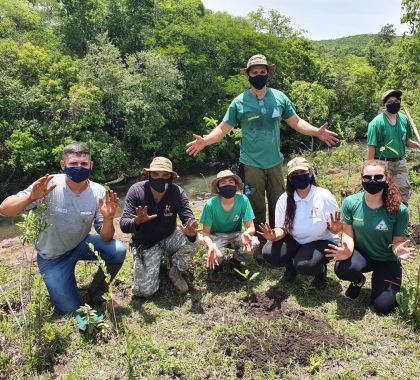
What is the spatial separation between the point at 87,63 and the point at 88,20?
Result: 715 cm

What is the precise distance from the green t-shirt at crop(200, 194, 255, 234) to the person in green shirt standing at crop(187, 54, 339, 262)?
0.43m

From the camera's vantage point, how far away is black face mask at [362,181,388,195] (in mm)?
3605

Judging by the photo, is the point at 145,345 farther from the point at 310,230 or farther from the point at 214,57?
the point at 214,57

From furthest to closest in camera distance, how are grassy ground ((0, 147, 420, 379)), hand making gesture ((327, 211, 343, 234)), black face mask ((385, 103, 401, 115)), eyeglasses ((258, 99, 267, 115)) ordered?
1. black face mask ((385, 103, 401, 115))
2. eyeglasses ((258, 99, 267, 115))
3. hand making gesture ((327, 211, 343, 234))
4. grassy ground ((0, 147, 420, 379))

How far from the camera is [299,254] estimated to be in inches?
164

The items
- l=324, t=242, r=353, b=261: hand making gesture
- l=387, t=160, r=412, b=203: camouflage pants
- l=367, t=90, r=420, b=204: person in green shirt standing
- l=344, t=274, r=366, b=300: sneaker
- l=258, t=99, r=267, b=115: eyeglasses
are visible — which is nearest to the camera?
l=324, t=242, r=353, b=261: hand making gesture

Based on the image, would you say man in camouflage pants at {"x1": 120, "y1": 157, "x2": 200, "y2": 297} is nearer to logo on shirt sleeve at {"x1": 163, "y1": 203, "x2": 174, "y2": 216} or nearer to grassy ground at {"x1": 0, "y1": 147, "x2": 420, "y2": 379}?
logo on shirt sleeve at {"x1": 163, "y1": 203, "x2": 174, "y2": 216}

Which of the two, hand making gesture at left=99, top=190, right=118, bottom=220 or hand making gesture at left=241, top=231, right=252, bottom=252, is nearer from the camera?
hand making gesture at left=99, top=190, right=118, bottom=220

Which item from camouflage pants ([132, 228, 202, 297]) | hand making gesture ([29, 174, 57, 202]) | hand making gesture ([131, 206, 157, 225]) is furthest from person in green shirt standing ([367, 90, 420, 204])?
hand making gesture ([29, 174, 57, 202])

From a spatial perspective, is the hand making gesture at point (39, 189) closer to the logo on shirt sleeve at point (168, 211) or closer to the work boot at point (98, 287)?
the work boot at point (98, 287)

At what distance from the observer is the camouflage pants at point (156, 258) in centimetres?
425

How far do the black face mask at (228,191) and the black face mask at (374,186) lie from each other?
1.43m

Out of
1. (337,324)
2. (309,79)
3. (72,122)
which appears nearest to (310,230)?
(337,324)

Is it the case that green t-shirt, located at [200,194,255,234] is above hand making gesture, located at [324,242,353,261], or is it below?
above
